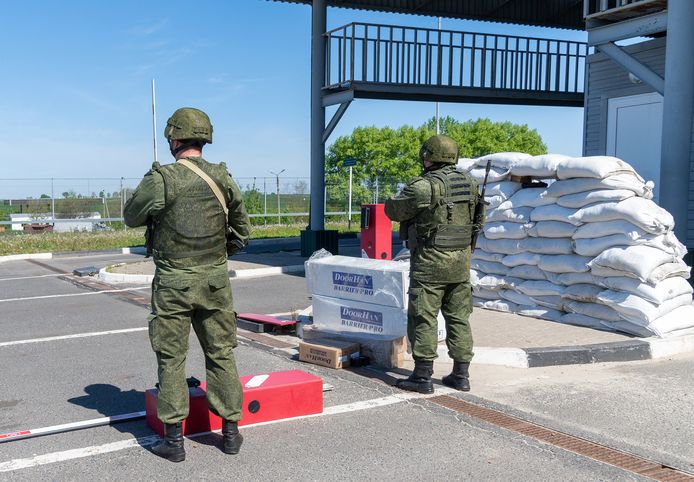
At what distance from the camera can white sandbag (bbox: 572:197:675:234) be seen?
263 inches

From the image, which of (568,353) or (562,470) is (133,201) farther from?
(568,353)

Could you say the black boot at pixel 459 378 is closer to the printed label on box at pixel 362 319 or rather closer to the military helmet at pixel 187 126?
the printed label on box at pixel 362 319

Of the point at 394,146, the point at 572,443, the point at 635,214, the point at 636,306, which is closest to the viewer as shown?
the point at 572,443

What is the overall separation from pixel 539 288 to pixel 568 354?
170 cm

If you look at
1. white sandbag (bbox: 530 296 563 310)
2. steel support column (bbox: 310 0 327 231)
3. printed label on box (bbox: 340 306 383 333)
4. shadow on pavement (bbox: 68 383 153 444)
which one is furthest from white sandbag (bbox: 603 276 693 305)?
steel support column (bbox: 310 0 327 231)

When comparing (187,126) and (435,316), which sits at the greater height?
(187,126)

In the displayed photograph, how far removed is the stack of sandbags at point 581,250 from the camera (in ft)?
21.9

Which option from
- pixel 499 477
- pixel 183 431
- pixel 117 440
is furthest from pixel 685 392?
pixel 117 440

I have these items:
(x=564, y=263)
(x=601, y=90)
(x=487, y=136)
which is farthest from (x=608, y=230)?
(x=487, y=136)

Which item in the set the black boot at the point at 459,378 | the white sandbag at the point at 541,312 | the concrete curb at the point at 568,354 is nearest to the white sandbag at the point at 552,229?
the white sandbag at the point at 541,312

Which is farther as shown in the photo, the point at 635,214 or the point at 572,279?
the point at 572,279

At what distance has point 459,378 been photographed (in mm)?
5168

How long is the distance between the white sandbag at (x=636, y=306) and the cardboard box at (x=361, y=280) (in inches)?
86.7

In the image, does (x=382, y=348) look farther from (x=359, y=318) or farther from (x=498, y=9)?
(x=498, y=9)
